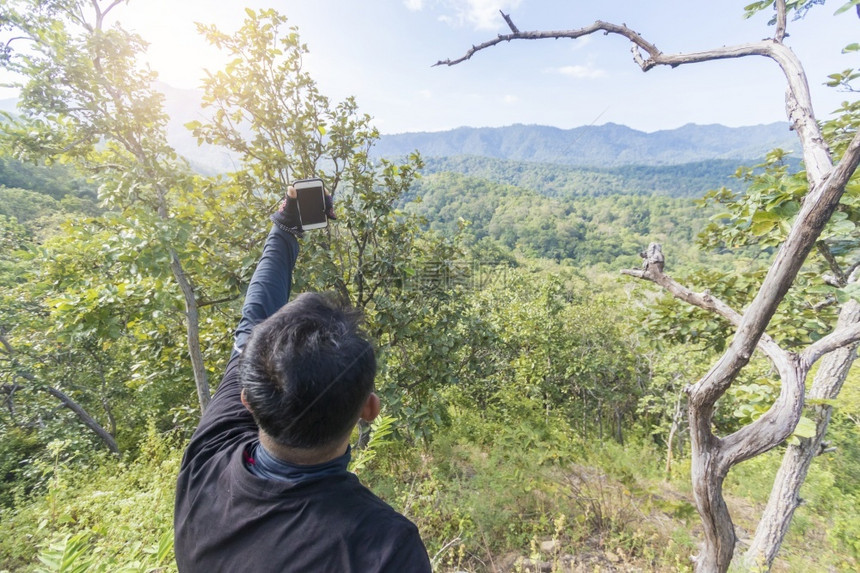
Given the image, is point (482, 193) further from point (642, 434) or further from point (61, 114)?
point (61, 114)

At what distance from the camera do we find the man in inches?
31.7

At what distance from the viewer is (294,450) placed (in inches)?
35.1

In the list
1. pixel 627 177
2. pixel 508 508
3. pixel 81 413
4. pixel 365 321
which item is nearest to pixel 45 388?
pixel 81 413

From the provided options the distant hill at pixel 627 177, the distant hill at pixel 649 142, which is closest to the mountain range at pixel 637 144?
the distant hill at pixel 649 142

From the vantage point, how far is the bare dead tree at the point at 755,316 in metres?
1.39

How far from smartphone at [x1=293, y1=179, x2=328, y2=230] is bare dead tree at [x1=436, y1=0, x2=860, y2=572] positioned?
3.08ft

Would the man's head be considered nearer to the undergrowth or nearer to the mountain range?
the undergrowth

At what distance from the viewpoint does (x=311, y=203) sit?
2037 millimetres

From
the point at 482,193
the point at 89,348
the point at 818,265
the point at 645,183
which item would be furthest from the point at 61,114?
the point at 645,183

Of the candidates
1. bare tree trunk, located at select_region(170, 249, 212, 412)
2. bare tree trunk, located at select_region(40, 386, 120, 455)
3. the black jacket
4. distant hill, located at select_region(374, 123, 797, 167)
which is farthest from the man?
distant hill, located at select_region(374, 123, 797, 167)

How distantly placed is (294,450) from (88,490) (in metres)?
6.25

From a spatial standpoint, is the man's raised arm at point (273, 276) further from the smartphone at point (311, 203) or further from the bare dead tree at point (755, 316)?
the bare dead tree at point (755, 316)

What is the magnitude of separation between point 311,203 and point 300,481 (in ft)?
5.08

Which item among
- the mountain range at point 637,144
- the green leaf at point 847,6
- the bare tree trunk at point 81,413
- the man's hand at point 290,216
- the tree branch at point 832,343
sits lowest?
the bare tree trunk at point 81,413
